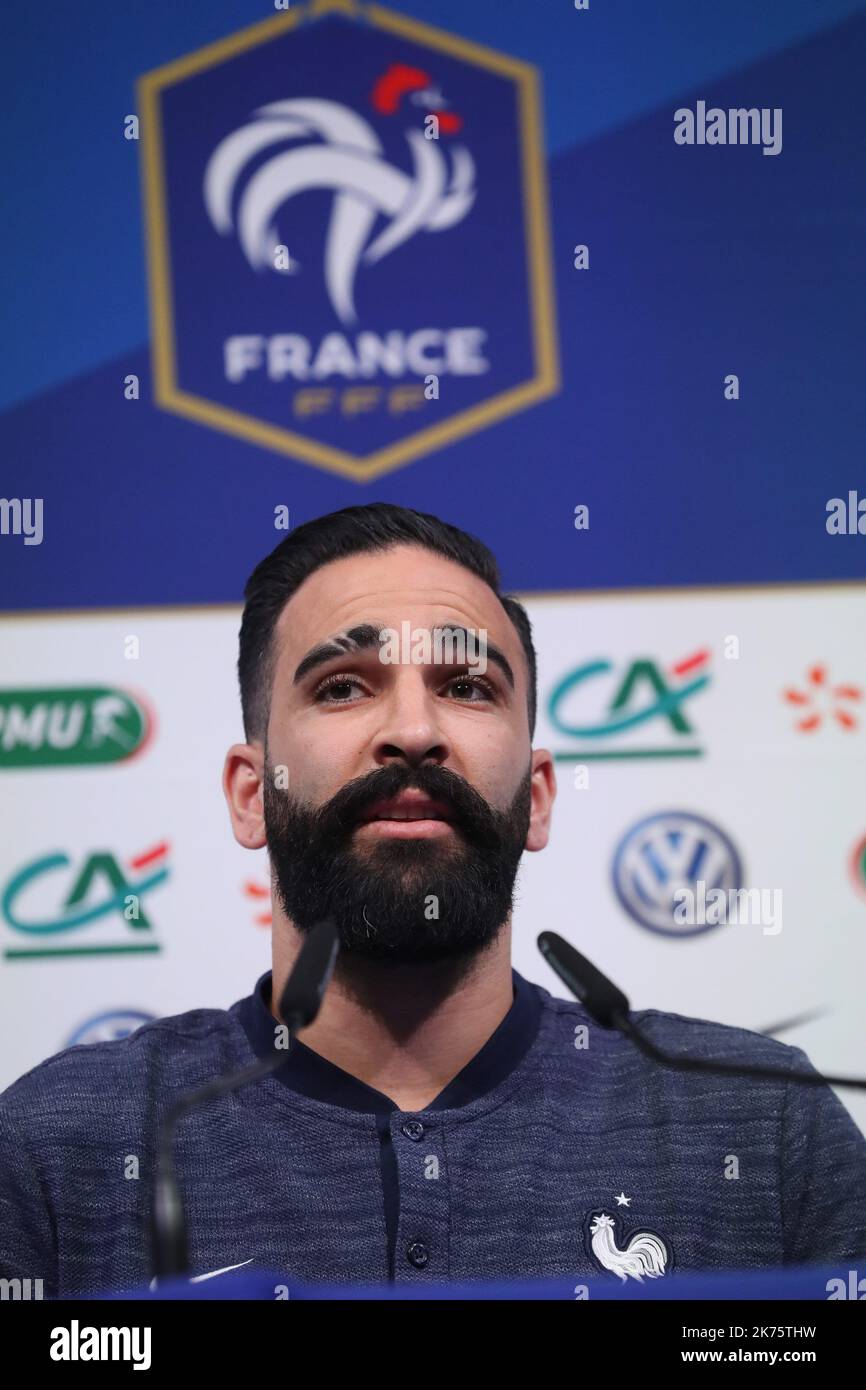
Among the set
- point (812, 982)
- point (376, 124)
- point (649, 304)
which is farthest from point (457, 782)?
point (376, 124)

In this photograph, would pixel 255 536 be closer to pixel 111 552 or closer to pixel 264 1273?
pixel 111 552

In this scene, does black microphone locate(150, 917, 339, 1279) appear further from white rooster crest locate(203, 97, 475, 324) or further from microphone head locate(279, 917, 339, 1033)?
white rooster crest locate(203, 97, 475, 324)

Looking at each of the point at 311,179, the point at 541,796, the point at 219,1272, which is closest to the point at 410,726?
the point at 541,796

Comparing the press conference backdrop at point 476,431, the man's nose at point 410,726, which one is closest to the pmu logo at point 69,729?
the press conference backdrop at point 476,431

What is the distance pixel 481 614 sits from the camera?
6.23 ft

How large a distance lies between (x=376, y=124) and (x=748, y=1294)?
1574mm

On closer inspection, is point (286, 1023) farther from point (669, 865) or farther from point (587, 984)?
point (669, 865)

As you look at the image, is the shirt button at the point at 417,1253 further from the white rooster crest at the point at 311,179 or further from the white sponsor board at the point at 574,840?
the white rooster crest at the point at 311,179

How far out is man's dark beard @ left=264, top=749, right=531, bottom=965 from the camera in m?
1.75

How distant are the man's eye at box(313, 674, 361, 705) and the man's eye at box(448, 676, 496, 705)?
0.12m

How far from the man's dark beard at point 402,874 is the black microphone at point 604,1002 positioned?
0.19m

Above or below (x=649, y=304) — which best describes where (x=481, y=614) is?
below

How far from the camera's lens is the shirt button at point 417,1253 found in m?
1.67

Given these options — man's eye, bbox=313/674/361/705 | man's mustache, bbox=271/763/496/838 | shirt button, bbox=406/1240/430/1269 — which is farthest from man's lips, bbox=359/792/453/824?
shirt button, bbox=406/1240/430/1269
